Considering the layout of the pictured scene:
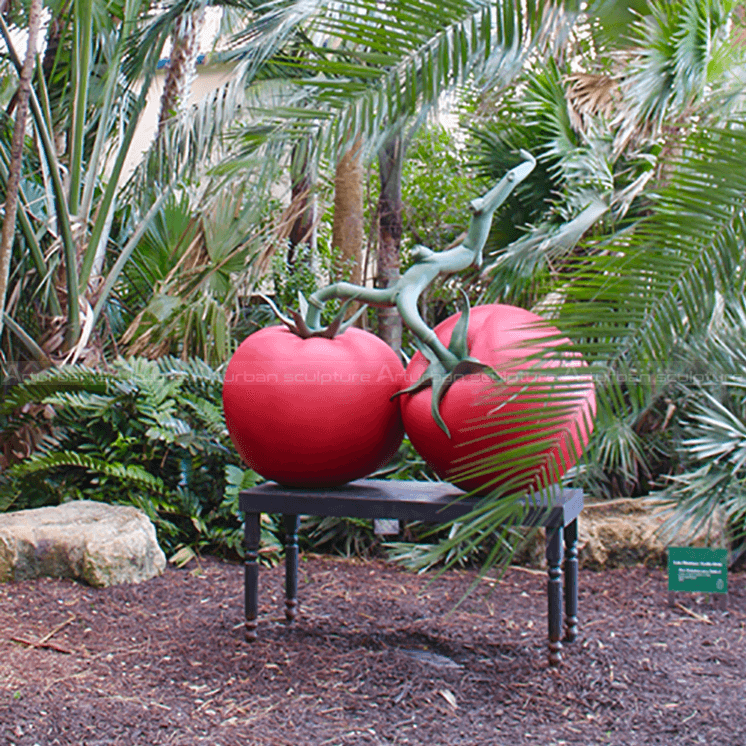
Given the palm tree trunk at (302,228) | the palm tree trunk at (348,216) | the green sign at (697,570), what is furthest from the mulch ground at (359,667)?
the palm tree trunk at (302,228)

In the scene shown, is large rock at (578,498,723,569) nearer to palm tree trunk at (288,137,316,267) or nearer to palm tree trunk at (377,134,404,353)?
palm tree trunk at (377,134,404,353)

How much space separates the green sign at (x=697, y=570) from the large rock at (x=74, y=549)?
2089 millimetres

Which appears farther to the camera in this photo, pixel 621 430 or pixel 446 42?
pixel 621 430

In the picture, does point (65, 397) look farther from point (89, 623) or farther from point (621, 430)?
point (621, 430)

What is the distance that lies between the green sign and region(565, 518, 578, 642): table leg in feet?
1.47

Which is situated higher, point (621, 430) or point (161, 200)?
point (161, 200)

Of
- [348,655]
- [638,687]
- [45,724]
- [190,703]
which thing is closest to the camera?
[45,724]

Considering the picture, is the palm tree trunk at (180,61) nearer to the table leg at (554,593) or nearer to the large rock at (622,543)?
the large rock at (622,543)

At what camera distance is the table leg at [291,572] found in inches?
110

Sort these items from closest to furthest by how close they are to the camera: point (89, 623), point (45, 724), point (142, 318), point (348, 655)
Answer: point (45, 724) < point (348, 655) < point (89, 623) < point (142, 318)

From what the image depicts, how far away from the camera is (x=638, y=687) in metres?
2.24

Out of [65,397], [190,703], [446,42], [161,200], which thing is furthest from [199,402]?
[446,42]

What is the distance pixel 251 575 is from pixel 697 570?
1.62m

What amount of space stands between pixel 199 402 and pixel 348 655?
1.75 m
